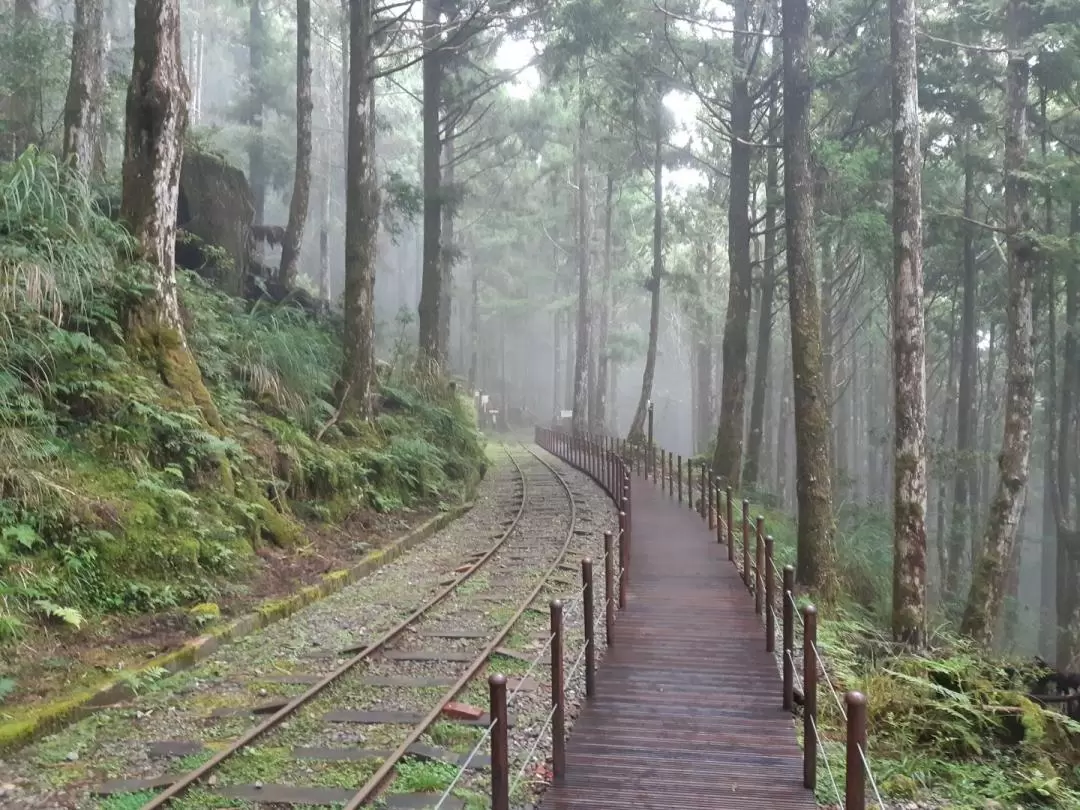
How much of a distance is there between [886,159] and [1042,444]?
22.6m

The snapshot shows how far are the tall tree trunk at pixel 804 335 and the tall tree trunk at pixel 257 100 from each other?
73.4 feet

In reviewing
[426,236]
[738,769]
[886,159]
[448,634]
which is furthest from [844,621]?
[426,236]

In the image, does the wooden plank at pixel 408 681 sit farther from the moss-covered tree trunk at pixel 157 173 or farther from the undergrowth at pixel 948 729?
the moss-covered tree trunk at pixel 157 173

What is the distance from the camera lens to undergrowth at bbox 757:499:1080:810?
5.61 meters

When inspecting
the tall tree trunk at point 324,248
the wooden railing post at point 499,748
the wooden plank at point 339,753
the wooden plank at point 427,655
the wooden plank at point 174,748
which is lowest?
the wooden plank at point 339,753

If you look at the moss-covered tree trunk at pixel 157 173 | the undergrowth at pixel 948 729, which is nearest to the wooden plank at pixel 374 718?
the undergrowth at pixel 948 729

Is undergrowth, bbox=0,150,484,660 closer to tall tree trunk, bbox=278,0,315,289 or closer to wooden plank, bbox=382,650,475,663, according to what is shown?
wooden plank, bbox=382,650,475,663

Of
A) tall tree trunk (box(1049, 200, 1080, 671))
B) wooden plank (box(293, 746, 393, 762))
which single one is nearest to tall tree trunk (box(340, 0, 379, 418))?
wooden plank (box(293, 746, 393, 762))

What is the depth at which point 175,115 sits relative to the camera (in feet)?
33.6

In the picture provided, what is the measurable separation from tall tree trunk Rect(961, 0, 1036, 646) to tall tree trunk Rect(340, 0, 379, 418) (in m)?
10.7

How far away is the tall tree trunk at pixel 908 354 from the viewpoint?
32.1ft

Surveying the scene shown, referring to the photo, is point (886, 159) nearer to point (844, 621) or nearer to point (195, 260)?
point (844, 621)

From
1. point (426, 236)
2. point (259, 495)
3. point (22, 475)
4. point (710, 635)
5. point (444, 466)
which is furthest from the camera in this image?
point (426, 236)

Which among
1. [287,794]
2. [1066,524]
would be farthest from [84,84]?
[1066,524]
